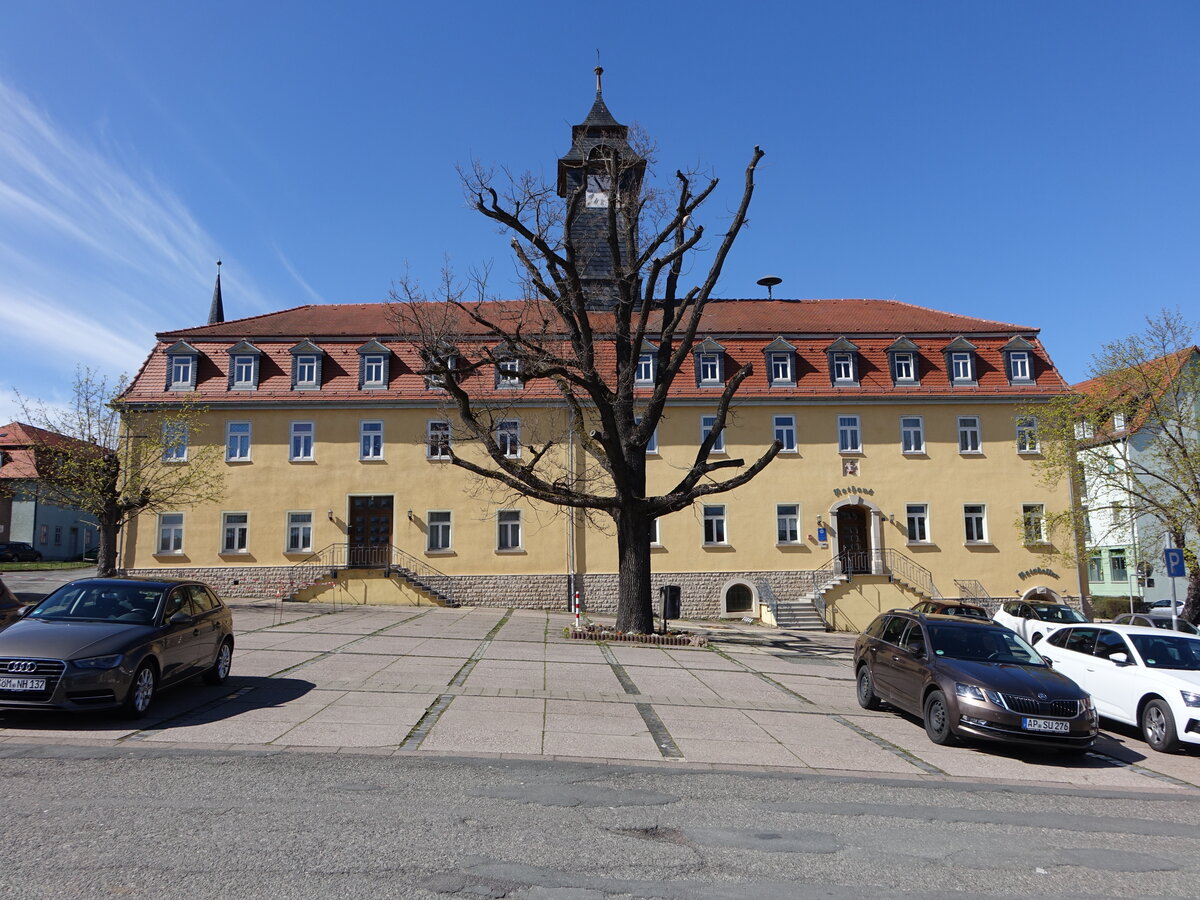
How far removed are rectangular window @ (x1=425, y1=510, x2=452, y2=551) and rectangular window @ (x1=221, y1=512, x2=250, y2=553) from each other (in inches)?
262

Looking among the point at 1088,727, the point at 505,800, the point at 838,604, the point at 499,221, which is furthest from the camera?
the point at 838,604

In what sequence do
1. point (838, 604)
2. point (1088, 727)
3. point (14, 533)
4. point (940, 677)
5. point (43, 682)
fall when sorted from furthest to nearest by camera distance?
point (14, 533) → point (838, 604) → point (940, 677) → point (1088, 727) → point (43, 682)

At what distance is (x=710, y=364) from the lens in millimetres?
34031

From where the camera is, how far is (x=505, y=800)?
6629mm

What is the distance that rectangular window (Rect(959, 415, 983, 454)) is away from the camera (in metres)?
33.7

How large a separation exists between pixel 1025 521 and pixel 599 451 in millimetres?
20550

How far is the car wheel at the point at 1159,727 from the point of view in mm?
10508

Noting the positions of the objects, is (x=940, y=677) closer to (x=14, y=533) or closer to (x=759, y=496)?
(x=759, y=496)

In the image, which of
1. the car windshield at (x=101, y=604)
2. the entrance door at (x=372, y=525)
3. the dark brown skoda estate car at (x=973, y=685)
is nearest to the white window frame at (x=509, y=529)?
the entrance door at (x=372, y=525)

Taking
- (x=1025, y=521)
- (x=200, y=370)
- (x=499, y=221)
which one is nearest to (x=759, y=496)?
(x=1025, y=521)

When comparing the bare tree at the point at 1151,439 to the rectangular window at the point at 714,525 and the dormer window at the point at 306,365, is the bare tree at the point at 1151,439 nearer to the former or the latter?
the rectangular window at the point at 714,525

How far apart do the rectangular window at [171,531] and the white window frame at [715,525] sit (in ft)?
64.0

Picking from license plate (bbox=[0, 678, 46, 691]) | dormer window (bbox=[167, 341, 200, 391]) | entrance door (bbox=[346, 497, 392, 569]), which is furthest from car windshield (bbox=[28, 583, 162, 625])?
dormer window (bbox=[167, 341, 200, 391])

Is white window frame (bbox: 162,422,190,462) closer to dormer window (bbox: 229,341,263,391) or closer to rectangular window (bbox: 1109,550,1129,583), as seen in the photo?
dormer window (bbox: 229,341,263,391)
